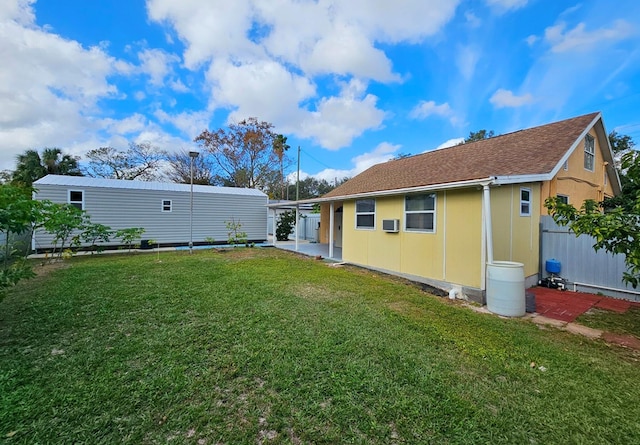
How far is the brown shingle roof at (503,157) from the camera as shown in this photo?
249 inches

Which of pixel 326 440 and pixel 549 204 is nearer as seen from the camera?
pixel 326 440

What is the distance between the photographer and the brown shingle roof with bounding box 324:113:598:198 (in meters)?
6.33

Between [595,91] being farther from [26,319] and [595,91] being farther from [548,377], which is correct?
[26,319]

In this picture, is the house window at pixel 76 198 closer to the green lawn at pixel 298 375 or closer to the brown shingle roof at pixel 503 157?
the green lawn at pixel 298 375

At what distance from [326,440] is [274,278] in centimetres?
498

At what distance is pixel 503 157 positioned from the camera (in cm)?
729

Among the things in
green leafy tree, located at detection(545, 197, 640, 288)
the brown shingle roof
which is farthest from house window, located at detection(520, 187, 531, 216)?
green leafy tree, located at detection(545, 197, 640, 288)

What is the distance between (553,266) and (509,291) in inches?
122

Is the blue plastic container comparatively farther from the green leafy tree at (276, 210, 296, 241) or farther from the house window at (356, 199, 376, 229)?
the green leafy tree at (276, 210, 296, 241)

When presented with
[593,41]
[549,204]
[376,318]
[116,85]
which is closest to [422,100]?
[593,41]

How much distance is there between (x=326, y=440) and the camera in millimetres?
1855

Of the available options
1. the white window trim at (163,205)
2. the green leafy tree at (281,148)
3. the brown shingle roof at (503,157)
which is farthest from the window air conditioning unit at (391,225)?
the green leafy tree at (281,148)

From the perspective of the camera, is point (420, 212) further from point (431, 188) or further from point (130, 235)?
point (130, 235)

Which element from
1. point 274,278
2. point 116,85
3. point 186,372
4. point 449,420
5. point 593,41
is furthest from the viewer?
point 116,85
